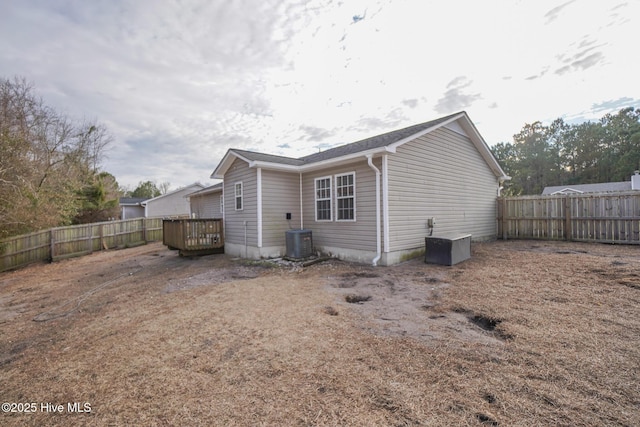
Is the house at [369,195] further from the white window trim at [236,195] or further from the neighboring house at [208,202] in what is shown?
the neighboring house at [208,202]

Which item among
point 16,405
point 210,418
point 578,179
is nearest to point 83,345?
point 16,405

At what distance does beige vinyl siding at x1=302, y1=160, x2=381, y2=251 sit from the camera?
25.0ft

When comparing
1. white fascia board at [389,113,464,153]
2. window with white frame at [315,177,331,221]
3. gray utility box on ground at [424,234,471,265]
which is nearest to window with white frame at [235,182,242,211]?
window with white frame at [315,177,331,221]

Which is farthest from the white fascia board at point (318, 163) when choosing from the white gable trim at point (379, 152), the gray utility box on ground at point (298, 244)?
the gray utility box on ground at point (298, 244)

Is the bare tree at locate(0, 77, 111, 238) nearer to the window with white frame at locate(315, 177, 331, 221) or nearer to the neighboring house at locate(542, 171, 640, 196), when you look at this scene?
the window with white frame at locate(315, 177, 331, 221)

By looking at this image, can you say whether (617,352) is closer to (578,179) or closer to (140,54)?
(140,54)

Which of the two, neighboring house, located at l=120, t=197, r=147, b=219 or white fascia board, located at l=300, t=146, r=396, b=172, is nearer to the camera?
white fascia board, located at l=300, t=146, r=396, b=172

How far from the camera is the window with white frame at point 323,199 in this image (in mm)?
8828

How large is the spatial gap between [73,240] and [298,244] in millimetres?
11732

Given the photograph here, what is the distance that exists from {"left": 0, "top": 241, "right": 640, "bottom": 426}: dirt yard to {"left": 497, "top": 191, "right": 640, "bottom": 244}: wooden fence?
4432mm

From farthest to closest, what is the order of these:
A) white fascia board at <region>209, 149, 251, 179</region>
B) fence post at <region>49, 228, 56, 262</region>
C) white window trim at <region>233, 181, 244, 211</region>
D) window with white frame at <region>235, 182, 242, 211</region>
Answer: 1. fence post at <region>49, 228, 56, 262</region>
2. window with white frame at <region>235, 182, 242, 211</region>
3. white window trim at <region>233, 181, 244, 211</region>
4. white fascia board at <region>209, 149, 251, 179</region>

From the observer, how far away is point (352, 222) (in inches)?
319

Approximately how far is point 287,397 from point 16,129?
15.9 meters

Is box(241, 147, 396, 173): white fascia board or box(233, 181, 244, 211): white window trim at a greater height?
box(241, 147, 396, 173): white fascia board
